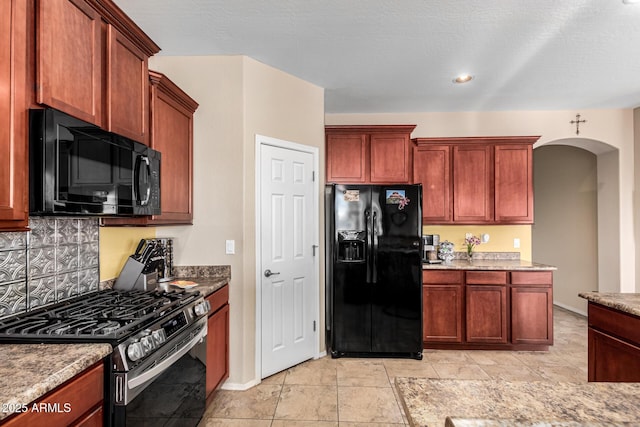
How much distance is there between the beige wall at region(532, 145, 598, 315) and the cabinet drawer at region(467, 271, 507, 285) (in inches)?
82.1

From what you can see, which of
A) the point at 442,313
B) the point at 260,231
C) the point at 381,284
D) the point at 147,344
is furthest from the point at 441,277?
the point at 147,344

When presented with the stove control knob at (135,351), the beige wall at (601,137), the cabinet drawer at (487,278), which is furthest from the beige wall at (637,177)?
the stove control knob at (135,351)

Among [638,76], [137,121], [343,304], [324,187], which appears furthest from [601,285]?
[137,121]

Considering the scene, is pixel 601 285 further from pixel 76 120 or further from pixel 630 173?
pixel 76 120

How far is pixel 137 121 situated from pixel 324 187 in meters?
1.95

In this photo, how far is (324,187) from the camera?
143 inches

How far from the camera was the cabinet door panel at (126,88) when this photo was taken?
5.91 ft

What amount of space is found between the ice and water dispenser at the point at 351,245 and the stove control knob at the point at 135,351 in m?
2.24

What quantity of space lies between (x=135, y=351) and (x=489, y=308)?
3417 mm

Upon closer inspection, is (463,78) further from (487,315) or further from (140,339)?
(140,339)

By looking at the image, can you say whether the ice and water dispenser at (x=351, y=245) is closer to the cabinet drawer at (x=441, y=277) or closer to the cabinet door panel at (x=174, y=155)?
the cabinet drawer at (x=441, y=277)

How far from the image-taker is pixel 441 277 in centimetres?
369

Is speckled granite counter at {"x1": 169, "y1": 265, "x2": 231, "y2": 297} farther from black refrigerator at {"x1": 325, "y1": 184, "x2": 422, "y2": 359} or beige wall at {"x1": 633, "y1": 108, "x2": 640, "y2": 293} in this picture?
beige wall at {"x1": 633, "y1": 108, "x2": 640, "y2": 293}

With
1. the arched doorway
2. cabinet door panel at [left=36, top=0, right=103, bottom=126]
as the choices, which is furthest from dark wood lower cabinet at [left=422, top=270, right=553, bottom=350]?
cabinet door panel at [left=36, top=0, right=103, bottom=126]
